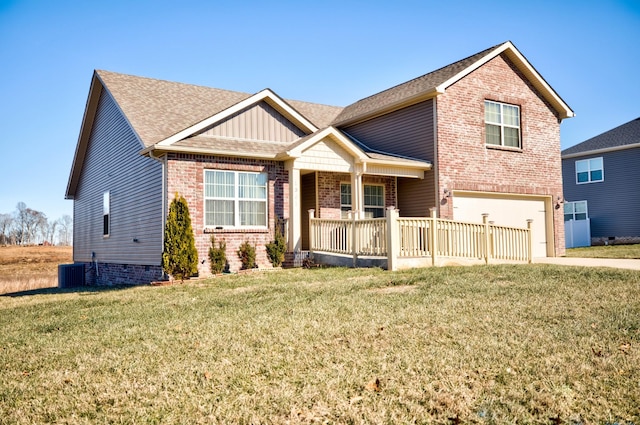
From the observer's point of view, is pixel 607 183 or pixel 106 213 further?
pixel 607 183

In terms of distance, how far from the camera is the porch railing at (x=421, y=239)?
1277 cm

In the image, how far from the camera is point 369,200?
18.0 m

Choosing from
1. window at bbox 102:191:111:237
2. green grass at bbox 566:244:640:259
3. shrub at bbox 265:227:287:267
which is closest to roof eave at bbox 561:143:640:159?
green grass at bbox 566:244:640:259

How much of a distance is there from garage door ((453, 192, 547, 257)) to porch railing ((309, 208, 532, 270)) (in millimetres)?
2955

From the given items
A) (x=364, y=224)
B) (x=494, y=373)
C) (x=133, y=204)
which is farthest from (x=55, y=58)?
(x=494, y=373)

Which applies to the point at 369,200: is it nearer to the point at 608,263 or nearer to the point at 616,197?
the point at 608,263

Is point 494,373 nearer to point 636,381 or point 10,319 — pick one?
point 636,381

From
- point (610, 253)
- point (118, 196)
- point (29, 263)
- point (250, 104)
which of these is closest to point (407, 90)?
point (250, 104)

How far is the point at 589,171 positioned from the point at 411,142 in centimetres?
1811

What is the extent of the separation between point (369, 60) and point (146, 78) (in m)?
8.68

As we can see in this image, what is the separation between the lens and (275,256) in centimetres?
1528

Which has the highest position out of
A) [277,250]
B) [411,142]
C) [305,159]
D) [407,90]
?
[407,90]

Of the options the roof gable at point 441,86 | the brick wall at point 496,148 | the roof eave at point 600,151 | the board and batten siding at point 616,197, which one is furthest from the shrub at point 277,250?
the roof eave at point 600,151

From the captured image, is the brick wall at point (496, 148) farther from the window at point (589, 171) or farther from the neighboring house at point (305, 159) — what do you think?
the window at point (589, 171)
